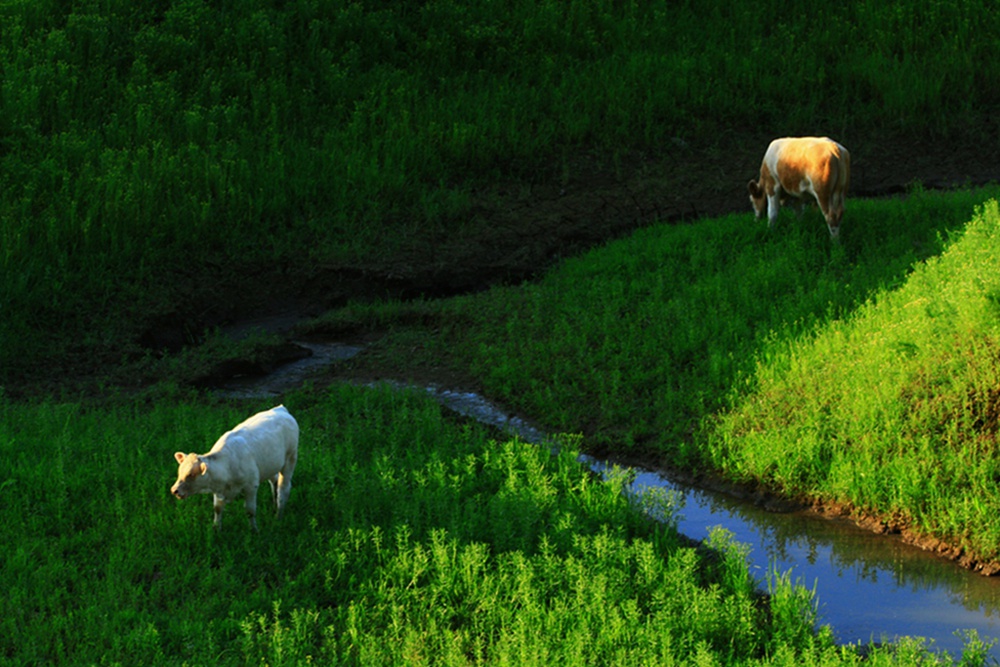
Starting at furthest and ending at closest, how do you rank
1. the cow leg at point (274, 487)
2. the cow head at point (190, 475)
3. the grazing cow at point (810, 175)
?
the grazing cow at point (810, 175) < the cow leg at point (274, 487) < the cow head at point (190, 475)

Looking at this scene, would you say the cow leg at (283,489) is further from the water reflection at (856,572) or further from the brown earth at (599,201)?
the brown earth at (599,201)

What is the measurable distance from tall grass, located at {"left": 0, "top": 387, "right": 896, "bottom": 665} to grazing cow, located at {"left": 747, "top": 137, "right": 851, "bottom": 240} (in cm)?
467

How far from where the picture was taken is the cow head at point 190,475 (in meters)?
7.12

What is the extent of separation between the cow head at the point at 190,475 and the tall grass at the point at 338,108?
5081mm

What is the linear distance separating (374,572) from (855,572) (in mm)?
3127

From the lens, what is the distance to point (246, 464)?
289 inches

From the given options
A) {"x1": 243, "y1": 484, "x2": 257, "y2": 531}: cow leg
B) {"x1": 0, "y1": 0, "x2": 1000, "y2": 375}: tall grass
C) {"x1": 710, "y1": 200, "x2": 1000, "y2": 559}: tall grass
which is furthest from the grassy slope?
{"x1": 243, "y1": 484, "x2": 257, "y2": 531}: cow leg

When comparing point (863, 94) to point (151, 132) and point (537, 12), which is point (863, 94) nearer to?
point (537, 12)

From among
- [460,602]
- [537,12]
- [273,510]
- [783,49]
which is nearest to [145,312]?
[273,510]

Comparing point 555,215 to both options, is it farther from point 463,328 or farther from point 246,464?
point 246,464

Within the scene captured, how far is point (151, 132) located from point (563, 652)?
34.6 ft

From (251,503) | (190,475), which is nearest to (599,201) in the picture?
(251,503)

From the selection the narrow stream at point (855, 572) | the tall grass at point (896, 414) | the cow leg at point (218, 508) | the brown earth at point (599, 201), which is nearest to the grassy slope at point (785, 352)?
the tall grass at point (896, 414)

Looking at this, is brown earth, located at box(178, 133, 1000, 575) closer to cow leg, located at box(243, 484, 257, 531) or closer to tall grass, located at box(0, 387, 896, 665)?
tall grass, located at box(0, 387, 896, 665)
